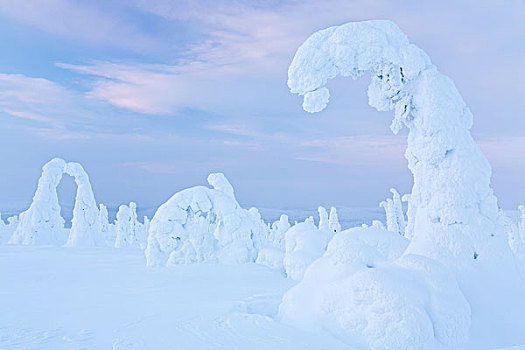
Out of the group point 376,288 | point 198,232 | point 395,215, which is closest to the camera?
point 376,288

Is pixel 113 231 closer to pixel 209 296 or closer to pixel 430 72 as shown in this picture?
pixel 209 296

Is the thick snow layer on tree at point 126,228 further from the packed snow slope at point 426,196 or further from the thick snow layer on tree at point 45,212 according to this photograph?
the packed snow slope at point 426,196

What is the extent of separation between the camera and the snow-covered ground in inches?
288

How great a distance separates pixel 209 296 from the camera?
1241 cm

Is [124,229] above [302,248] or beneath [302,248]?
above

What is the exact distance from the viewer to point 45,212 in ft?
115

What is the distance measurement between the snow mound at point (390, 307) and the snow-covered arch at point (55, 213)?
30.9m

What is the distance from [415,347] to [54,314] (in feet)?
25.1

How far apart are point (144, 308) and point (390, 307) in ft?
19.6

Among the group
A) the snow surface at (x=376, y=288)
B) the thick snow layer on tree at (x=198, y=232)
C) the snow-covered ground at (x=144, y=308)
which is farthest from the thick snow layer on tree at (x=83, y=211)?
the snow surface at (x=376, y=288)

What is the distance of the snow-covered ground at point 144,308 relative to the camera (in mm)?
7324

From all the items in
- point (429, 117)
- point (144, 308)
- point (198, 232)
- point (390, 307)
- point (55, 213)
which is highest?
point (429, 117)

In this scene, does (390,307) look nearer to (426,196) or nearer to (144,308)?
(426,196)

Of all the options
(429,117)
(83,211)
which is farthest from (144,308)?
(83,211)
